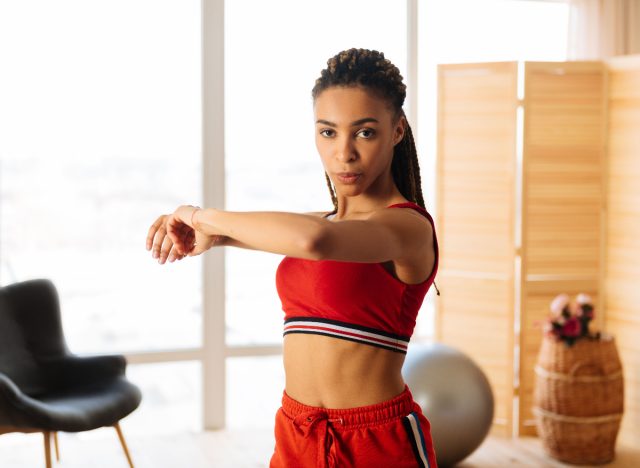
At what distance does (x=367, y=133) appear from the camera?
151cm

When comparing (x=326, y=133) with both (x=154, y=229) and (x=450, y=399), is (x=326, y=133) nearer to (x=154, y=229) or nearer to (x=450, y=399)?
(x=154, y=229)

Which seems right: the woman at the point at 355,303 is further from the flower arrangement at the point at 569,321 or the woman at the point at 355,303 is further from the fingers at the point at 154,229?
the flower arrangement at the point at 569,321

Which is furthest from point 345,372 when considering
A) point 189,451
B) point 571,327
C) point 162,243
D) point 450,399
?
point 189,451

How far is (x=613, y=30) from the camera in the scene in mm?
4633

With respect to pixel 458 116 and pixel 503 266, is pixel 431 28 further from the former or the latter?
pixel 503 266

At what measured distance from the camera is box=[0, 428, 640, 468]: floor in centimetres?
410

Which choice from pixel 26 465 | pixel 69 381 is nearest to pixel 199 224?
pixel 69 381

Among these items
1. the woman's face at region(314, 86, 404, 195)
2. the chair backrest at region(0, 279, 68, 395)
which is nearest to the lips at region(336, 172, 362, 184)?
the woman's face at region(314, 86, 404, 195)

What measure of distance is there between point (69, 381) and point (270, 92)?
1789mm

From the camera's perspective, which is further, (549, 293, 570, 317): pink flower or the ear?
(549, 293, 570, 317): pink flower

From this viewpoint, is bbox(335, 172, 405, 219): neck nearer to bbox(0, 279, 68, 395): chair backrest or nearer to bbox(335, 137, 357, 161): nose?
bbox(335, 137, 357, 161): nose

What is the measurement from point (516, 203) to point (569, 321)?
645mm

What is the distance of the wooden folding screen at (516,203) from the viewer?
172 inches

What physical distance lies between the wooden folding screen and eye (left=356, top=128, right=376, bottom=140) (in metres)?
2.98
